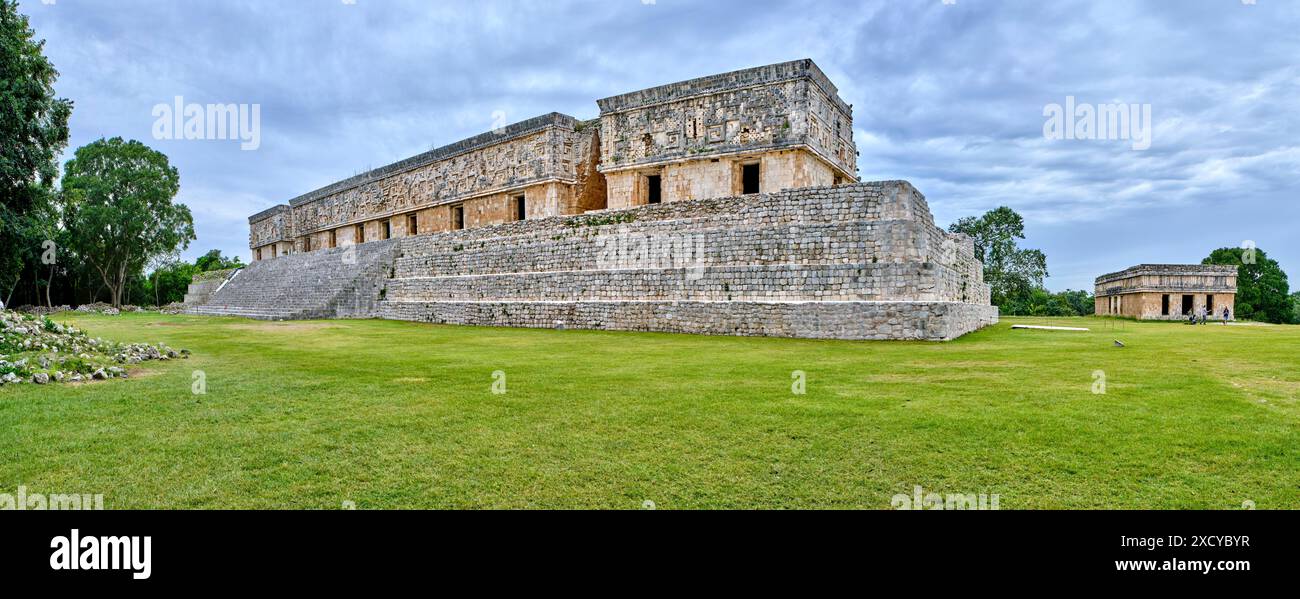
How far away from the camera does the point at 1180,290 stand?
1362 inches

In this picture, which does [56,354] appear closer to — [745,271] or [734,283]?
[734,283]

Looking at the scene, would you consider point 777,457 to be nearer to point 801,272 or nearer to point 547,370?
point 547,370

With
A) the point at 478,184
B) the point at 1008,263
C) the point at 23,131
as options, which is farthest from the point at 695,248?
the point at 1008,263

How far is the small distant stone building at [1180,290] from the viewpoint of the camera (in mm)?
34156

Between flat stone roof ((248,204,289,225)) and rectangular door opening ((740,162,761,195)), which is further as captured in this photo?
flat stone roof ((248,204,289,225))

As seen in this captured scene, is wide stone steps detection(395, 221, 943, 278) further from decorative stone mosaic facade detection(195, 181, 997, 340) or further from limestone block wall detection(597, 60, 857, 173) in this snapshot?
limestone block wall detection(597, 60, 857, 173)

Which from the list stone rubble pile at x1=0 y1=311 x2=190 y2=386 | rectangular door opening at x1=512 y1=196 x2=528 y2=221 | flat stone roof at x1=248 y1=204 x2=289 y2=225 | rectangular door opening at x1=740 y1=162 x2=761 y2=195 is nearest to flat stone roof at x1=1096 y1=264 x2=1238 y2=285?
rectangular door opening at x1=740 y1=162 x2=761 y2=195

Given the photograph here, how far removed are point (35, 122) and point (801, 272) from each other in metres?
19.8

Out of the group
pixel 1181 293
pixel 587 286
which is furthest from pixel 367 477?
pixel 1181 293

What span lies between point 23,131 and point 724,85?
19.5 meters

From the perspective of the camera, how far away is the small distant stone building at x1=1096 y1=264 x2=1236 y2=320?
3416cm

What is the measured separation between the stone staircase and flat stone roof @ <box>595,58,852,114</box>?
1431 centimetres

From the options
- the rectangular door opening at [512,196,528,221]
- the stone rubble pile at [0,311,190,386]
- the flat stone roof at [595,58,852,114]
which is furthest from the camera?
the rectangular door opening at [512,196,528,221]
